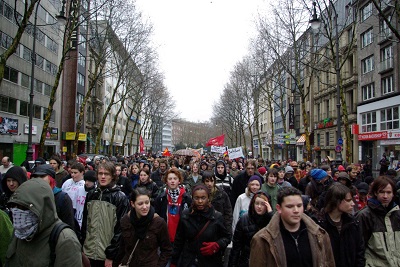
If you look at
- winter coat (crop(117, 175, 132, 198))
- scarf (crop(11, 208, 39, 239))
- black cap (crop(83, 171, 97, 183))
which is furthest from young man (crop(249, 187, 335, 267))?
winter coat (crop(117, 175, 132, 198))

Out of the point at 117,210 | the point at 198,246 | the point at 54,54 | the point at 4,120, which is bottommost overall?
the point at 198,246

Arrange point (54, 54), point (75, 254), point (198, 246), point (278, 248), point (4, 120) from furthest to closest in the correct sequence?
point (54, 54), point (4, 120), point (198, 246), point (278, 248), point (75, 254)

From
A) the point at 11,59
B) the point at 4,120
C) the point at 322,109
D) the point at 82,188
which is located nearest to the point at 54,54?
the point at 11,59

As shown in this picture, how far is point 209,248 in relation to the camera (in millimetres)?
4363

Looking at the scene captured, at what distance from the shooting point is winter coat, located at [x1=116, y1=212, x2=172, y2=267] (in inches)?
164

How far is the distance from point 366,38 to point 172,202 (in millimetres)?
33520

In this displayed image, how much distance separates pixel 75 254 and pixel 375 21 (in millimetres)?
34588

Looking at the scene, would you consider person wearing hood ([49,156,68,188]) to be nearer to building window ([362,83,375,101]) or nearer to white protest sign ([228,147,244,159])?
white protest sign ([228,147,244,159])

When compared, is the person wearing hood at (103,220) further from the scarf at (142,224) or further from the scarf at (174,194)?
the scarf at (174,194)

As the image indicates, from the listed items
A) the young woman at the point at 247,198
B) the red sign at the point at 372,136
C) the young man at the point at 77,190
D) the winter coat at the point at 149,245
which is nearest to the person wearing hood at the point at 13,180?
the young man at the point at 77,190

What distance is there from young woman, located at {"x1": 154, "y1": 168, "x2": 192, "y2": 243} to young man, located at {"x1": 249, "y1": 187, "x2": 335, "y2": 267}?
8.74ft

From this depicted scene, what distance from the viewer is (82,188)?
5.92 meters

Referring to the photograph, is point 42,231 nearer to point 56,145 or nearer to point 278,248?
point 278,248

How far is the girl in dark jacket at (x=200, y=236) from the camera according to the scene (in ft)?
14.5
